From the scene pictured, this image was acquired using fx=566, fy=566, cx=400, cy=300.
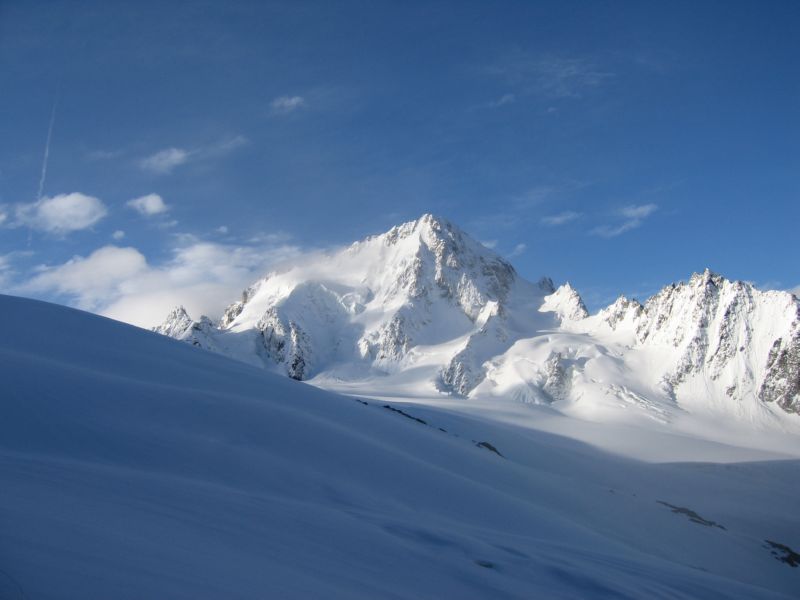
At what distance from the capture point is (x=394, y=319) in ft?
546

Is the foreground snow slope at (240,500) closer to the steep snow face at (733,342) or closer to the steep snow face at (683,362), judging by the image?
the steep snow face at (683,362)

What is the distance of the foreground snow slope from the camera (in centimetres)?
583

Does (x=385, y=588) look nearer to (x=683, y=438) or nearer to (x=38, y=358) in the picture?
(x=38, y=358)

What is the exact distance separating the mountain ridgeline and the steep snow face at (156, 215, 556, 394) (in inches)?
16.6

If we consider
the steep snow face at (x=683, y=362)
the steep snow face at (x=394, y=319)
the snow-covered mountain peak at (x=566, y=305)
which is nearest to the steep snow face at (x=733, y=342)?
the steep snow face at (x=683, y=362)

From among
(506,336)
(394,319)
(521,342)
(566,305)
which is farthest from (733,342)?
(394,319)

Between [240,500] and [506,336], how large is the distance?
15731 centimetres

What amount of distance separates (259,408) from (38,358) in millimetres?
6043

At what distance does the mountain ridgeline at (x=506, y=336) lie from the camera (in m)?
121

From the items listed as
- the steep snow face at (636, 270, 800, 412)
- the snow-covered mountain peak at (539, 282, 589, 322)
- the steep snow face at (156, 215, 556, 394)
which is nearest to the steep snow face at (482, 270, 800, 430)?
the steep snow face at (636, 270, 800, 412)

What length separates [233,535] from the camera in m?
7.55

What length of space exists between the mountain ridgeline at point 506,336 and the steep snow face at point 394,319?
0.42 meters

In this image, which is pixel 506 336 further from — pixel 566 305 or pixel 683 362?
pixel 683 362

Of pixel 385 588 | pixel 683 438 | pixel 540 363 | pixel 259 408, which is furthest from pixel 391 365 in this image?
pixel 385 588
